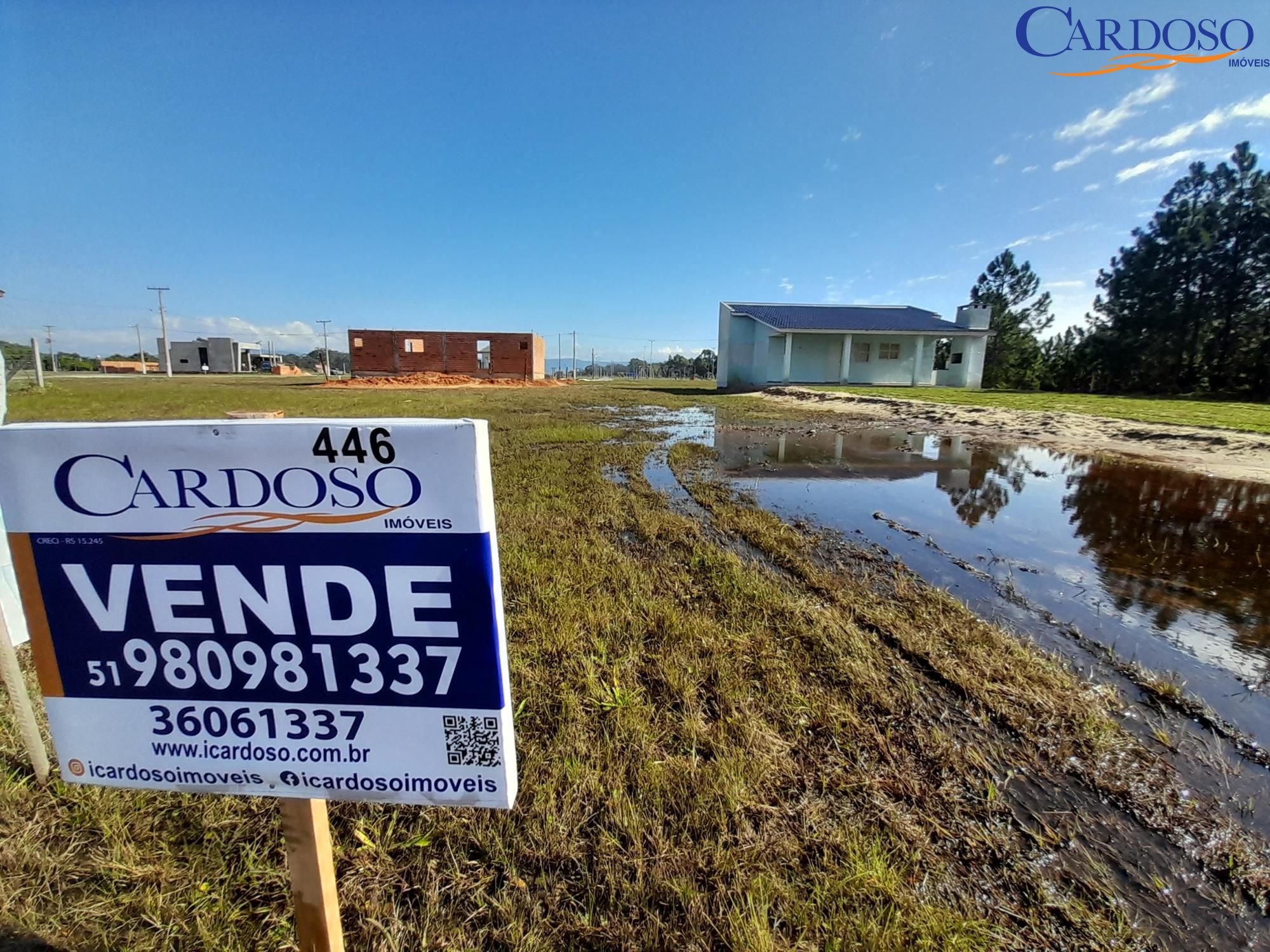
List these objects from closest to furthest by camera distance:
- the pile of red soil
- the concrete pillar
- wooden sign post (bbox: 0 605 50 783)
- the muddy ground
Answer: wooden sign post (bbox: 0 605 50 783) < the muddy ground < the concrete pillar < the pile of red soil

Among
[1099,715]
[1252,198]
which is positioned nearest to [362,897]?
[1099,715]

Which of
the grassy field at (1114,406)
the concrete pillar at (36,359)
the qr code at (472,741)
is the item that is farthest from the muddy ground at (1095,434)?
the concrete pillar at (36,359)

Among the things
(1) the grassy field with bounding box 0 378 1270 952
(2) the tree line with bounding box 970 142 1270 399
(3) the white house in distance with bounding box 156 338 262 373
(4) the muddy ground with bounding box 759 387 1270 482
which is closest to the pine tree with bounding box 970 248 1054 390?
(2) the tree line with bounding box 970 142 1270 399

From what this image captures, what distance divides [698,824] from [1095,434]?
13316 millimetres

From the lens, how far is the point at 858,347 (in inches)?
1042

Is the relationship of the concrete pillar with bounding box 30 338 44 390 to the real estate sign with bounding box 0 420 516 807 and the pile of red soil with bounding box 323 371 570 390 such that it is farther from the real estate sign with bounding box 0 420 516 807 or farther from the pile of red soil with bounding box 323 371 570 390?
the real estate sign with bounding box 0 420 516 807

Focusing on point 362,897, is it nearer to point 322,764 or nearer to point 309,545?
point 322,764

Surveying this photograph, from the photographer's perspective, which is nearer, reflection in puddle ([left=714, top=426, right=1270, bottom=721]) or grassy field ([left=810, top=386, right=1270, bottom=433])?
reflection in puddle ([left=714, top=426, right=1270, bottom=721])

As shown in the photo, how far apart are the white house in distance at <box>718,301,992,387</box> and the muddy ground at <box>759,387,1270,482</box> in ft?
30.5

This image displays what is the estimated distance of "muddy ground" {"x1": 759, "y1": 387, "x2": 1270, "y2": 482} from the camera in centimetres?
809

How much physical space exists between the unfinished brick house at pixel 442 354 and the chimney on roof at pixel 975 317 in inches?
1135

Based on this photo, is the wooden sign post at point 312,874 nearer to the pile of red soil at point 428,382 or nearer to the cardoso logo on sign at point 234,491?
the cardoso logo on sign at point 234,491

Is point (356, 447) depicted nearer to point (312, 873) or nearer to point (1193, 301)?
point (312, 873)

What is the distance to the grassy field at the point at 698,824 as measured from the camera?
4.61 feet
